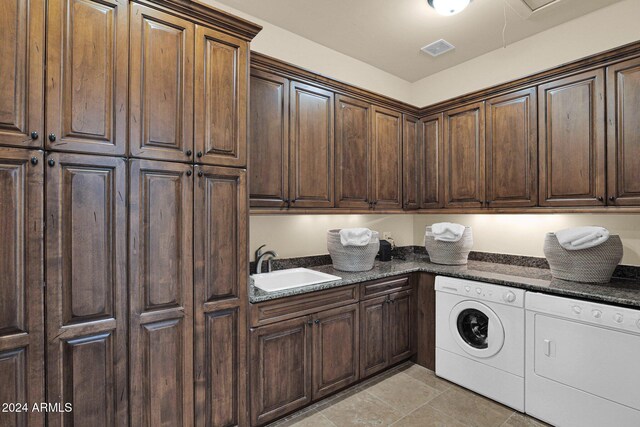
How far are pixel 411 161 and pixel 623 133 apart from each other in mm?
1597

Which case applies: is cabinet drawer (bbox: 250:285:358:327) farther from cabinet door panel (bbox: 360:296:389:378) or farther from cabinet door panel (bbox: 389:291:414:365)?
cabinet door panel (bbox: 389:291:414:365)

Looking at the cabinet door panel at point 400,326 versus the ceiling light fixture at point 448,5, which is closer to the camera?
the ceiling light fixture at point 448,5

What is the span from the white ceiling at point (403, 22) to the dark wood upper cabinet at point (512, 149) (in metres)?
0.56

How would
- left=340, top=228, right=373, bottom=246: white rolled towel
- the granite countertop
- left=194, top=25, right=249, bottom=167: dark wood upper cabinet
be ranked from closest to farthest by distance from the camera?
left=194, top=25, right=249, bottom=167: dark wood upper cabinet → the granite countertop → left=340, top=228, right=373, bottom=246: white rolled towel

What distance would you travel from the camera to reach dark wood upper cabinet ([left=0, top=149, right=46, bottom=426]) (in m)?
1.31

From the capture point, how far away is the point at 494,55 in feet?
10.2

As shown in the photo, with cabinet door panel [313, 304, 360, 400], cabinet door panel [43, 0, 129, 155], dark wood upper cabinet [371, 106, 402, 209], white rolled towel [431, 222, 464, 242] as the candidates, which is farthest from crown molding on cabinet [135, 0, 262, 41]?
white rolled towel [431, 222, 464, 242]

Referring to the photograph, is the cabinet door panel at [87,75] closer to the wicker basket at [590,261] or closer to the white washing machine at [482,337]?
the white washing machine at [482,337]

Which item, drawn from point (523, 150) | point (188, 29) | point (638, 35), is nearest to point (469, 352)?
point (523, 150)

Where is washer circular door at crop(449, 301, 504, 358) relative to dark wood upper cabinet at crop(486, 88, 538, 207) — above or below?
below

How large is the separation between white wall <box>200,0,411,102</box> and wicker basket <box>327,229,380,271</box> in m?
1.55

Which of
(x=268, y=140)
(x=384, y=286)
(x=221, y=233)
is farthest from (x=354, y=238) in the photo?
(x=221, y=233)

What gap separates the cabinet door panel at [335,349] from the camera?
2283 mm

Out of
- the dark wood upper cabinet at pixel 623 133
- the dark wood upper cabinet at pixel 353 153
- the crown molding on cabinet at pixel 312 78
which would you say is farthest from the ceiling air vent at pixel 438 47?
the dark wood upper cabinet at pixel 623 133
